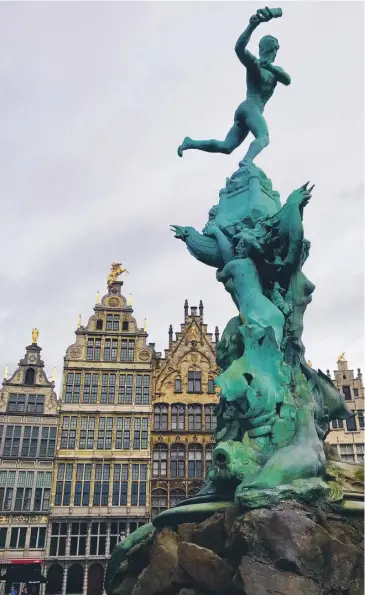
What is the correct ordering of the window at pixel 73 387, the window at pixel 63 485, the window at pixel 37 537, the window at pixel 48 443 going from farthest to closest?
the window at pixel 73 387 < the window at pixel 48 443 < the window at pixel 63 485 < the window at pixel 37 537

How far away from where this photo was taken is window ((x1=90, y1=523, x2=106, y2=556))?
97.8 feet

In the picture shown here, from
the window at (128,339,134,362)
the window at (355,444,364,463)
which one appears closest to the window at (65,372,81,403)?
the window at (128,339,134,362)

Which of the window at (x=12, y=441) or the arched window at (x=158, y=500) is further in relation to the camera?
the window at (x=12, y=441)

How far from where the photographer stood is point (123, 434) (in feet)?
107

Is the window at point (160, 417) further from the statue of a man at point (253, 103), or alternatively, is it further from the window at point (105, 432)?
the statue of a man at point (253, 103)

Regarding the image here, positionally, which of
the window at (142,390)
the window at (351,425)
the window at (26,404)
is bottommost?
the window at (351,425)

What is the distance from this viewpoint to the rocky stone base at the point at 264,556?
24.7ft

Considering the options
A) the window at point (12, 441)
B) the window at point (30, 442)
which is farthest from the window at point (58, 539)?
the window at point (12, 441)

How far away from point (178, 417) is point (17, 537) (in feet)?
34.4

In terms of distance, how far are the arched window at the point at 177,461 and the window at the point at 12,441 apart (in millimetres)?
8493

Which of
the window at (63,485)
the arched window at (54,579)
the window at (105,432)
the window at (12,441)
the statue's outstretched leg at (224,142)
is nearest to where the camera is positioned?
the statue's outstretched leg at (224,142)

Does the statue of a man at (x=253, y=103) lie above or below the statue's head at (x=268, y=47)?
below

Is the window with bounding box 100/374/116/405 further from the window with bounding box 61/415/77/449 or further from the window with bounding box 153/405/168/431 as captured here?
the window with bounding box 153/405/168/431

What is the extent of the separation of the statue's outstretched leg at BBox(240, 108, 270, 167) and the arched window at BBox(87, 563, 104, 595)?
2339 cm
